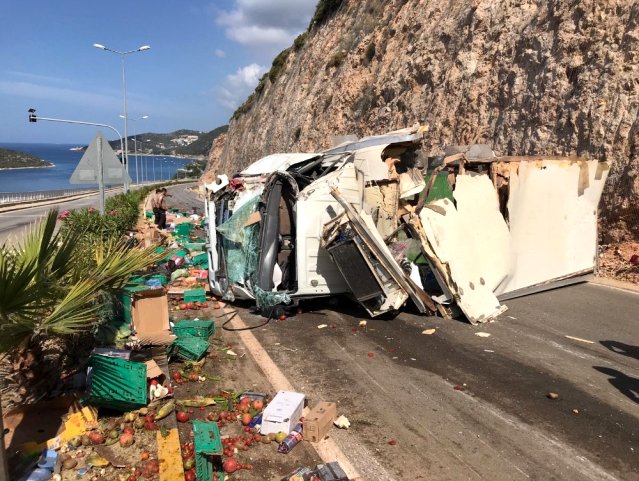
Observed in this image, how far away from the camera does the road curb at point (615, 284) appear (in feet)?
29.3

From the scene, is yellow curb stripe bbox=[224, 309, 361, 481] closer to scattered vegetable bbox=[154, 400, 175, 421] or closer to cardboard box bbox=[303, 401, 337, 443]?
cardboard box bbox=[303, 401, 337, 443]

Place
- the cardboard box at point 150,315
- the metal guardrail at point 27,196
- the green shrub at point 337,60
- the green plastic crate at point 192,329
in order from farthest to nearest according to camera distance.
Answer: the metal guardrail at point 27,196, the green shrub at point 337,60, the green plastic crate at point 192,329, the cardboard box at point 150,315

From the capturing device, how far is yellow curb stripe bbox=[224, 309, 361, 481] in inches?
147

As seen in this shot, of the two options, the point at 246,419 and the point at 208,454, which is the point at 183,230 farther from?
the point at 208,454

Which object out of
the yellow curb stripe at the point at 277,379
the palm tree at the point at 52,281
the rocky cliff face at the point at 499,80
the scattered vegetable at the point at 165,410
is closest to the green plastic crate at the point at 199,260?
the yellow curb stripe at the point at 277,379

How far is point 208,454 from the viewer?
3.56 m

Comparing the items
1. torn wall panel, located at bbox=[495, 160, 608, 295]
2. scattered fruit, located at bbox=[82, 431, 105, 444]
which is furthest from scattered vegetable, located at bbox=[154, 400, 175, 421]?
torn wall panel, located at bbox=[495, 160, 608, 295]

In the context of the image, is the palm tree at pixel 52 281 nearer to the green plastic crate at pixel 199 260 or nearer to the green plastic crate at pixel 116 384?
the green plastic crate at pixel 116 384

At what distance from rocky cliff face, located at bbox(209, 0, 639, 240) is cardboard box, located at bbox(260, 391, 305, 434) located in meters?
9.79

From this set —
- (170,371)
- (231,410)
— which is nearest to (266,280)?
(170,371)

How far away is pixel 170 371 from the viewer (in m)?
5.32

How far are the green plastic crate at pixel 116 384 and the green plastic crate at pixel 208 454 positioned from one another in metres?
0.73

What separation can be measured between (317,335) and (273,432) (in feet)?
8.54

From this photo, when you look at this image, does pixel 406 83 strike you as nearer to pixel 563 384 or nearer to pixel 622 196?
pixel 622 196
